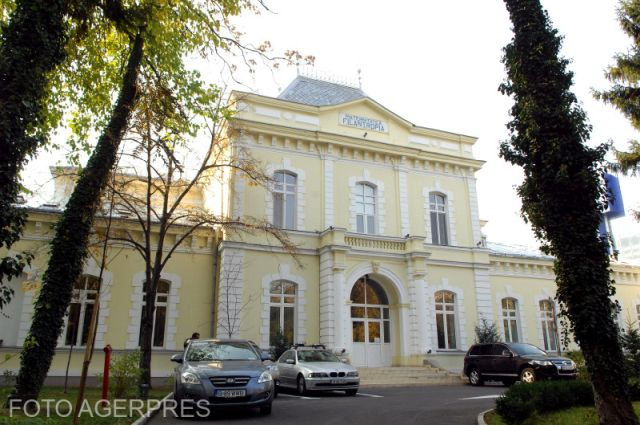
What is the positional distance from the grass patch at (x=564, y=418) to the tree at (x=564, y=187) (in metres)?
0.72

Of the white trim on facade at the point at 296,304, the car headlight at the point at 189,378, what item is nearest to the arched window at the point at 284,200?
the white trim on facade at the point at 296,304

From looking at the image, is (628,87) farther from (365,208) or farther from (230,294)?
(230,294)

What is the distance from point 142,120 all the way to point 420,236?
13952mm

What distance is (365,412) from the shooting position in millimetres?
10938

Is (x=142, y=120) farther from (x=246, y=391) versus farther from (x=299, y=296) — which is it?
(x=299, y=296)

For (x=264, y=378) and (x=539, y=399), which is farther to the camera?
(x=264, y=378)

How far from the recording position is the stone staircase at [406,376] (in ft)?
64.6

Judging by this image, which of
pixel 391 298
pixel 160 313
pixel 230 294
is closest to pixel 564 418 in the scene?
pixel 230 294

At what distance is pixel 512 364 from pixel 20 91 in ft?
57.0

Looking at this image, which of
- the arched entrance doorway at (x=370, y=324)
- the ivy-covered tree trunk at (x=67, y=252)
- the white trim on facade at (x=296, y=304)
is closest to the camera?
the ivy-covered tree trunk at (x=67, y=252)

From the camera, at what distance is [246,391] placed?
32.4ft

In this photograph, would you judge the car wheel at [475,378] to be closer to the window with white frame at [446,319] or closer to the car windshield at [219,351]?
the window with white frame at [446,319]

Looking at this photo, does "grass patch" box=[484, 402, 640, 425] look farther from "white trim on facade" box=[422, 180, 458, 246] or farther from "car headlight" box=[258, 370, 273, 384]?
"white trim on facade" box=[422, 180, 458, 246]

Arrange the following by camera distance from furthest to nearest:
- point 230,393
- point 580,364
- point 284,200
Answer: point 284,200
point 580,364
point 230,393
